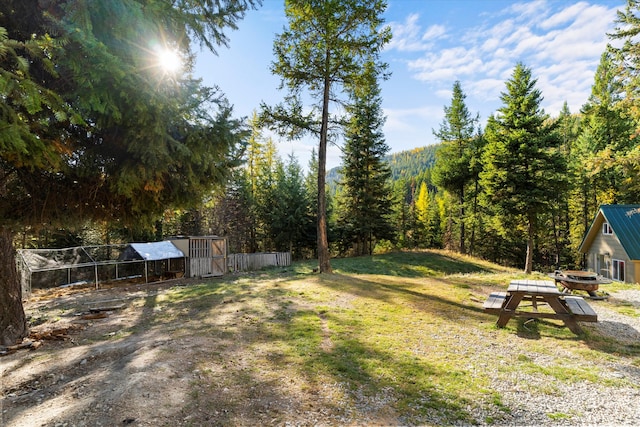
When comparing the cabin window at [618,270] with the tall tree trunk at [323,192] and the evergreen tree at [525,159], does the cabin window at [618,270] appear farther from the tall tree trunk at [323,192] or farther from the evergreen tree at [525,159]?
the tall tree trunk at [323,192]

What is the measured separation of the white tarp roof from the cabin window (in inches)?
997

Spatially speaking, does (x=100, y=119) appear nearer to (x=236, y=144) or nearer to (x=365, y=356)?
(x=236, y=144)

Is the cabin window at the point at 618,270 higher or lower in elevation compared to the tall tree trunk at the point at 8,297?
lower

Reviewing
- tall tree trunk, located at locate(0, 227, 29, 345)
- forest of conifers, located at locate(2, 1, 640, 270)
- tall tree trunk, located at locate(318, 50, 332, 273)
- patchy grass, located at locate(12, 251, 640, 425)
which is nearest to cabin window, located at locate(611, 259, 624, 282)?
forest of conifers, located at locate(2, 1, 640, 270)

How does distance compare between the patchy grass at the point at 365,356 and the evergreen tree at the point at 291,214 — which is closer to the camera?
the patchy grass at the point at 365,356

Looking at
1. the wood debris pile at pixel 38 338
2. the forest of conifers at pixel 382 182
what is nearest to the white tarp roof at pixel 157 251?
the forest of conifers at pixel 382 182

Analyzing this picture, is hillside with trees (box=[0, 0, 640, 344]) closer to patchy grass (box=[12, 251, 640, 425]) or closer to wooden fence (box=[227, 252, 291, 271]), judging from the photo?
patchy grass (box=[12, 251, 640, 425])

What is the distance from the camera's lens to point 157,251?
1733 cm

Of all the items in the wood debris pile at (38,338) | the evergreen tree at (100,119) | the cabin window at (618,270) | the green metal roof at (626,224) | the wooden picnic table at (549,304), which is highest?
the evergreen tree at (100,119)

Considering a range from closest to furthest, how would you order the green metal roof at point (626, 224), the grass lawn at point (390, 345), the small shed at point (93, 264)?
the grass lawn at point (390, 345) → the small shed at point (93, 264) → the green metal roof at point (626, 224)

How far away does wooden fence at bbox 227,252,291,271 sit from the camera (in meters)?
21.7

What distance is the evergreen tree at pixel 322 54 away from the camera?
12.1 m

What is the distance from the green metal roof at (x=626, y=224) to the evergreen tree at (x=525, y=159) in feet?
13.8

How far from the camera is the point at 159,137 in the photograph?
4.21 meters
